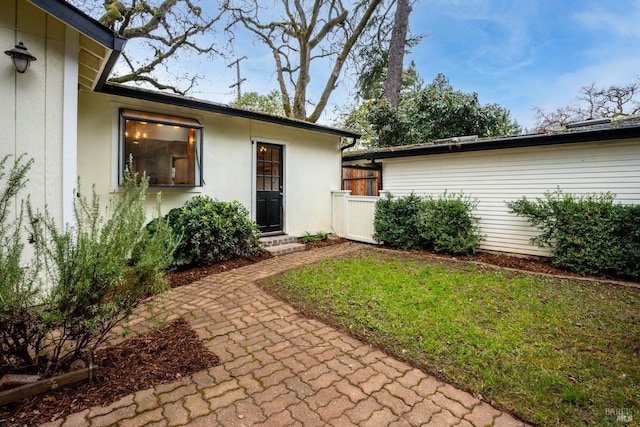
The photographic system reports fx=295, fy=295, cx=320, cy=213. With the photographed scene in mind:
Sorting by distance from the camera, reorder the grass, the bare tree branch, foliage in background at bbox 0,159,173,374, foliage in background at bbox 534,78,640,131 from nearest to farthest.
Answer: foliage in background at bbox 0,159,173,374 < the grass < foliage in background at bbox 534,78,640,131 < the bare tree branch

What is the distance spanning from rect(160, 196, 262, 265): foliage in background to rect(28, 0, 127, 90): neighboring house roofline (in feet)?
8.21

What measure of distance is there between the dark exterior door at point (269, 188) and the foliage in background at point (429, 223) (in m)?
2.52

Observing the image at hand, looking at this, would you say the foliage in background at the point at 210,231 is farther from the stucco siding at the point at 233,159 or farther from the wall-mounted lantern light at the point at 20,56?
the wall-mounted lantern light at the point at 20,56

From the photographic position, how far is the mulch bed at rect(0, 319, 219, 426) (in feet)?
5.98

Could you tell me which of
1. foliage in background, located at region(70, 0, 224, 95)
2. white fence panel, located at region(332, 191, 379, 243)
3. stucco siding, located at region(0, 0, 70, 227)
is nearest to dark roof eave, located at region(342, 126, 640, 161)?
white fence panel, located at region(332, 191, 379, 243)

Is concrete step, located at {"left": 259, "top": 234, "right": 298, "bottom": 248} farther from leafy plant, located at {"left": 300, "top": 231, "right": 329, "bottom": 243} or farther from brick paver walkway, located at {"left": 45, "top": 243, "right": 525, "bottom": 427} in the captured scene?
brick paver walkway, located at {"left": 45, "top": 243, "right": 525, "bottom": 427}

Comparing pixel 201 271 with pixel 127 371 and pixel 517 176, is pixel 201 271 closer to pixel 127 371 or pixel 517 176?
pixel 127 371

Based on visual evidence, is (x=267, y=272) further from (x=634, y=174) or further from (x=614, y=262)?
(x=634, y=174)

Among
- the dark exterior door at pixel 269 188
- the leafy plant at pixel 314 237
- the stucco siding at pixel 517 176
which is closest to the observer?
the stucco siding at pixel 517 176

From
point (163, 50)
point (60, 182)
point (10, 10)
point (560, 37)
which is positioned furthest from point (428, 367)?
point (560, 37)

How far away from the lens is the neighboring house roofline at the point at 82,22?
3.04 m

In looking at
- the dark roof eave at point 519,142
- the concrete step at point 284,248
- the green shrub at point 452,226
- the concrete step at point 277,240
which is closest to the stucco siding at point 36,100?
the concrete step at point 284,248

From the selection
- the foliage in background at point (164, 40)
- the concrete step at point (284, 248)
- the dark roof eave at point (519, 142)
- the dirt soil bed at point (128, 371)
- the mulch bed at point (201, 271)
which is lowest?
the dirt soil bed at point (128, 371)

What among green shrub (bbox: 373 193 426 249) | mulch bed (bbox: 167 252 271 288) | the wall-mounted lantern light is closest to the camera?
the wall-mounted lantern light
